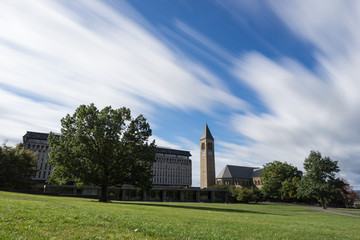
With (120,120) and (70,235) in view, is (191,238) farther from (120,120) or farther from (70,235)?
(120,120)

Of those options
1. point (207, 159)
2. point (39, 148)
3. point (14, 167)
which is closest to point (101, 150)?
point (14, 167)

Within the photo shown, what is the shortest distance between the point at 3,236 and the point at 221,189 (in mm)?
90582

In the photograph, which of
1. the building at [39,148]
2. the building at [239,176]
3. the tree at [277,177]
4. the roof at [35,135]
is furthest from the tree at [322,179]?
the roof at [35,135]

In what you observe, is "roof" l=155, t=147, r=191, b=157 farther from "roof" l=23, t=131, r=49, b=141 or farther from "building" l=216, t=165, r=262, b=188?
"roof" l=23, t=131, r=49, b=141

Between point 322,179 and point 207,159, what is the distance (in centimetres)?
7622

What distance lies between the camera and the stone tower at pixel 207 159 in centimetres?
13050

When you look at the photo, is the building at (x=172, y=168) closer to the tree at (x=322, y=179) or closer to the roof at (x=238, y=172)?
the roof at (x=238, y=172)

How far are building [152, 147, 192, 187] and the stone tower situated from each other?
17.5 m

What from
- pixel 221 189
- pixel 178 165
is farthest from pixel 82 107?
pixel 178 165

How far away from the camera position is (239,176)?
138 meters

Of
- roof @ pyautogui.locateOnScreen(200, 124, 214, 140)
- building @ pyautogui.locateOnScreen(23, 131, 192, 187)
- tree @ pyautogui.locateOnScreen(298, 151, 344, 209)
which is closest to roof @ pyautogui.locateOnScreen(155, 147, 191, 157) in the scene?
building @ pyautogui.locateOnScreen(23, 131, 192, 187)

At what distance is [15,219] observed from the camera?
803 cm

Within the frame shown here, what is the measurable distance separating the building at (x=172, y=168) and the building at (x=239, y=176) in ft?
68.1

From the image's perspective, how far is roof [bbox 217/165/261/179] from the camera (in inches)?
5425
